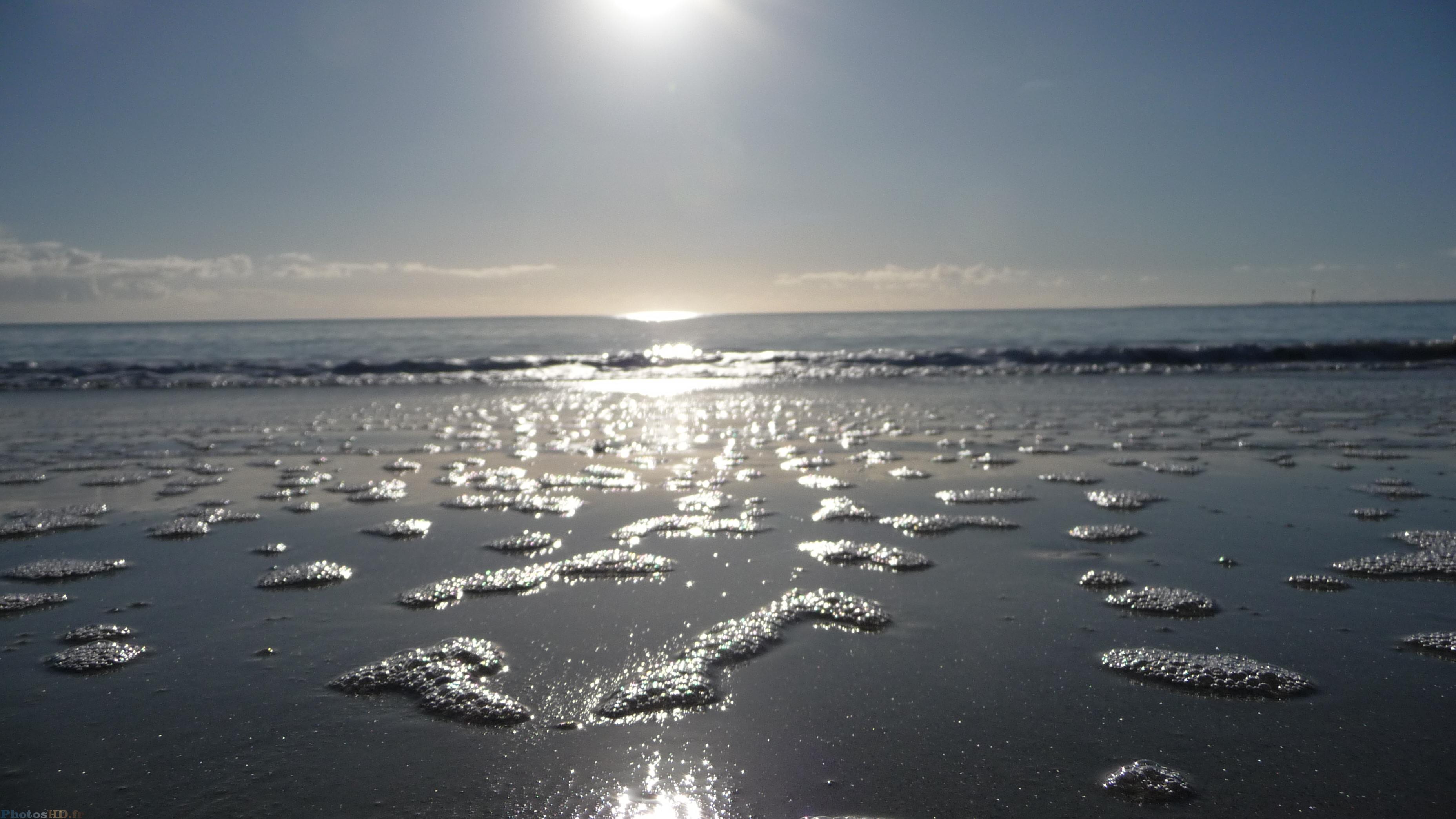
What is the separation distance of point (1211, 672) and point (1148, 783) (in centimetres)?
81

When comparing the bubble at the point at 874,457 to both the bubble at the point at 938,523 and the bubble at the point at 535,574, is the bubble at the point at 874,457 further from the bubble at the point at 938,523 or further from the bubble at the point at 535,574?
the bubble at the point at 535,574

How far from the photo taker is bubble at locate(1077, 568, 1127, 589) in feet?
11.8

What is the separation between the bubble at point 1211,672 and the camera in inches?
102

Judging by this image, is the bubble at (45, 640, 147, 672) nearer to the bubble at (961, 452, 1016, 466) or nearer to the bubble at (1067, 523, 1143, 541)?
the bubble at (1067, 523, 1143, 541)

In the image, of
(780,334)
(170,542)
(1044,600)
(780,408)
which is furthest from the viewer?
(780,334)

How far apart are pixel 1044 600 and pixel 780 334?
5440 cm

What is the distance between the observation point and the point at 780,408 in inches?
469

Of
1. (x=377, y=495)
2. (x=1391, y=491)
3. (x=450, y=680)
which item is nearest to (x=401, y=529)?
(x=377, y=495)

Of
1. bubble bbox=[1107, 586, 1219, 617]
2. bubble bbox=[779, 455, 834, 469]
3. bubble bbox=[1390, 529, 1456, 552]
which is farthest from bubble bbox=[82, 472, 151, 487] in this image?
bubble bbox=[1390, 529, 1456, 552]

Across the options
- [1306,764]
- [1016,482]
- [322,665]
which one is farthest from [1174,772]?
[1016,482]

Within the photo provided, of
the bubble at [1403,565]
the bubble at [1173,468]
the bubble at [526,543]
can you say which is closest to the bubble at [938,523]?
the bubble at [1403,565]

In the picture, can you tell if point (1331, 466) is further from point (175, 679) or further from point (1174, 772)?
point (175, 679)

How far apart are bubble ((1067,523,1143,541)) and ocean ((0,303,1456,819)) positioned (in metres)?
0.02

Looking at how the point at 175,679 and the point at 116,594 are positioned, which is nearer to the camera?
the point at 175,679
